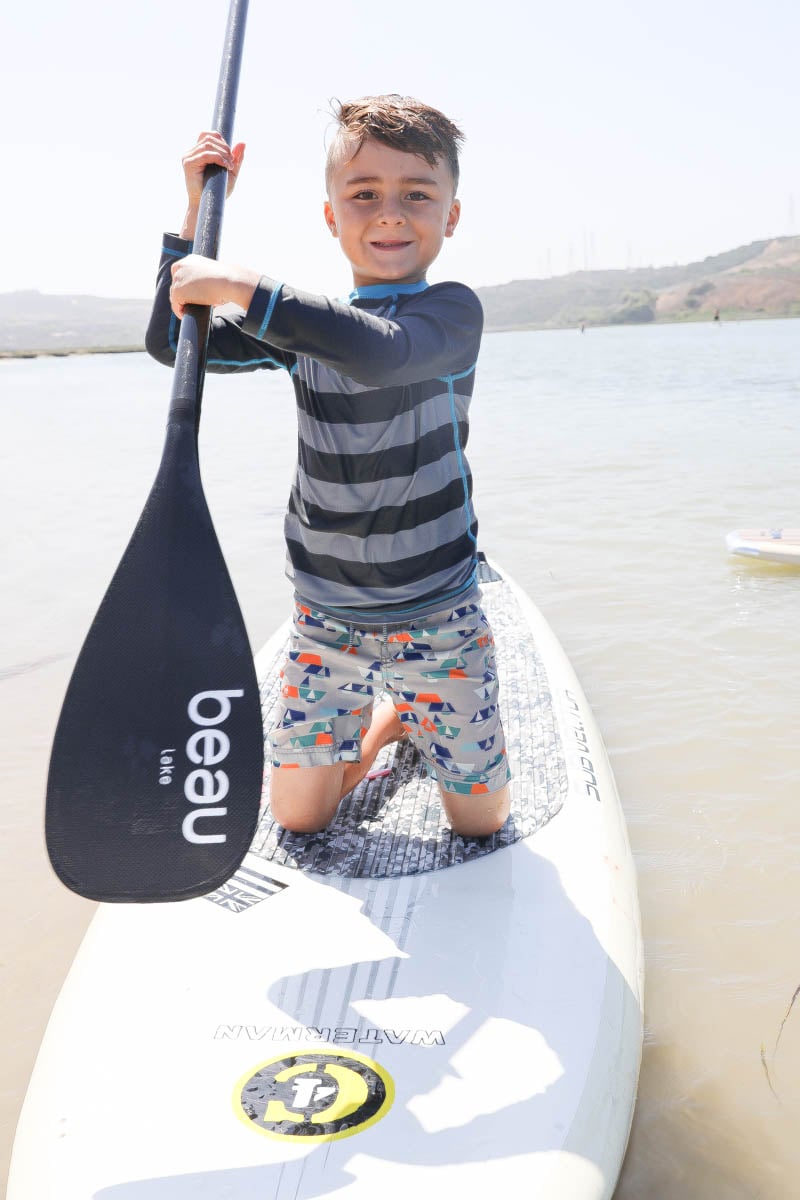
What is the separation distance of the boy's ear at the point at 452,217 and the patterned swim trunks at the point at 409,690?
79 cm

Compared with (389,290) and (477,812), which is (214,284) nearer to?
(389,290)

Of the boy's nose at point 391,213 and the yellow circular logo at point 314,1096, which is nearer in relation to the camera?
the yellow circular logo at point 314,1096

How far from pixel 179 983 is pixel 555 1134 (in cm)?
73

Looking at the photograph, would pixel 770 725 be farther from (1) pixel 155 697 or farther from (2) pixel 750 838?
(1) pixel 155 697

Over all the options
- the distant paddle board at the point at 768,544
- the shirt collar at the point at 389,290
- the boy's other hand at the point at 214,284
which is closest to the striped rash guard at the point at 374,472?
the shirt collar at the point at 389,290

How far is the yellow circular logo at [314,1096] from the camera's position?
5.27 feet

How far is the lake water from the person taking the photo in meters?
2.25

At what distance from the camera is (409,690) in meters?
2.33

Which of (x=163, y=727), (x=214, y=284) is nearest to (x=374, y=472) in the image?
(x=214, y=284)

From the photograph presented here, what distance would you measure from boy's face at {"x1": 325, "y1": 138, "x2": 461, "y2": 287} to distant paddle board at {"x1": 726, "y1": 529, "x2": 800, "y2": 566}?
3.99 m

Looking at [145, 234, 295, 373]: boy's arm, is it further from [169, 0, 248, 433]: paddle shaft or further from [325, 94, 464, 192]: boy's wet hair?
[325, 94, 464, 192]: boy's wet hair

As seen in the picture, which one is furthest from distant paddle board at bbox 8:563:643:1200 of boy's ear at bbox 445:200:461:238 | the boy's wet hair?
the boy's wet hair

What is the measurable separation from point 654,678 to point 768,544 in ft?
5.75

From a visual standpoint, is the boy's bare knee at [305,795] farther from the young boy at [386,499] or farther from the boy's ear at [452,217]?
the boy's ear at [452,217]
